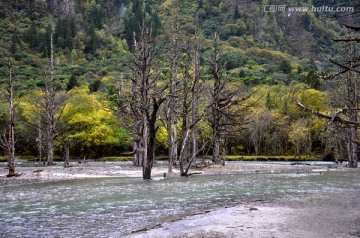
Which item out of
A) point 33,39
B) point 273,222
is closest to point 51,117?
point 273,222

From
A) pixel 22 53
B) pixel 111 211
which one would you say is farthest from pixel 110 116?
pixel 22 53

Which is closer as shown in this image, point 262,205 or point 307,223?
point 307,223

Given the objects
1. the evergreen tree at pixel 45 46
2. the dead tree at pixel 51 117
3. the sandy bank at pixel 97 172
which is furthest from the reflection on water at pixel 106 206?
the evergreen tree at pixel 45 46

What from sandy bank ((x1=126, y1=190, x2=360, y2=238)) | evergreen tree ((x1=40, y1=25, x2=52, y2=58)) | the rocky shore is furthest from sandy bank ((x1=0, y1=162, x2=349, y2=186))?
evergreen tree ((x1=40, y1=25, x2=52, y2=58))

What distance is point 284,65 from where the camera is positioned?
147500 mm

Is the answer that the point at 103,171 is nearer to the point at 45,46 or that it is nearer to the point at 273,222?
the point at 273,222

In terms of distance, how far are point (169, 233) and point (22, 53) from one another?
170 meters

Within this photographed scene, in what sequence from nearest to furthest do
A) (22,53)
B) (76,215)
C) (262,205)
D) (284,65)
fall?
(76,215), (262,205), (284,65), (22,53)

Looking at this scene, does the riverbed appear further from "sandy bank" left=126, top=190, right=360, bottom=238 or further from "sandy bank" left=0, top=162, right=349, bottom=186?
"sandy bank" left=0, top=162, right=349, bottom=186

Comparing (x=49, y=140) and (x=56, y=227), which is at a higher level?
(x=49, y=140)

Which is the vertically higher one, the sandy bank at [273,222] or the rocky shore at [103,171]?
the sandy bank at [273,222]

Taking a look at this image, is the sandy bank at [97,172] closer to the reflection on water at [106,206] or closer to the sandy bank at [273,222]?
the reflection on water at [106,206]

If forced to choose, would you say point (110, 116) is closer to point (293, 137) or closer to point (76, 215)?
point (293, 137)

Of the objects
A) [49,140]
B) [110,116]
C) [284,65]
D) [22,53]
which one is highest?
[22,53]
